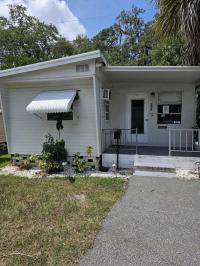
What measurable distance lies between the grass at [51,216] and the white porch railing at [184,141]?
3.42 m

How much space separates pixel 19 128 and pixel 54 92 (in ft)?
6.35

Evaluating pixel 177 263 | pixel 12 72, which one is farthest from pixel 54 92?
pixel 177 263

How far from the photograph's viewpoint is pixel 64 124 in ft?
29.6

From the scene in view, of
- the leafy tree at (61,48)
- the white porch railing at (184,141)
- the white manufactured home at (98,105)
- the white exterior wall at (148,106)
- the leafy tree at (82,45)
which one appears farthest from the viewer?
the leafy tree at (82,45)

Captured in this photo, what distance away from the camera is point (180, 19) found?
6.83 meters

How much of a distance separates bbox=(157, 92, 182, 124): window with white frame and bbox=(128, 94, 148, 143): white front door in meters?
0.63

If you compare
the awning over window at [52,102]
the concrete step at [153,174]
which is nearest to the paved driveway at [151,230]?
the concrete step at [153,174]

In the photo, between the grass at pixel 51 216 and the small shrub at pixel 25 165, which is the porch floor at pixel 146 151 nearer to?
the grass at pixel 51 216

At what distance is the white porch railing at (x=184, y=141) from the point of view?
934 centimetres

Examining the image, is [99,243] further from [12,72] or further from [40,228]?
[12,72]

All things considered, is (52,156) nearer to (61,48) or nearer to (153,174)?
(153,174)

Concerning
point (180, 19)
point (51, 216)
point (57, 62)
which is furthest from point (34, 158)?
point (180, 19)

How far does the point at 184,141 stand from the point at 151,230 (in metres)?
6.84

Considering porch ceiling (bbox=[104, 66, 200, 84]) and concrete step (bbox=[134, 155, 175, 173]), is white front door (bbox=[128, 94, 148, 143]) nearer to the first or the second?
porch ceiling (bbox=[104, 66, 200, 84])
